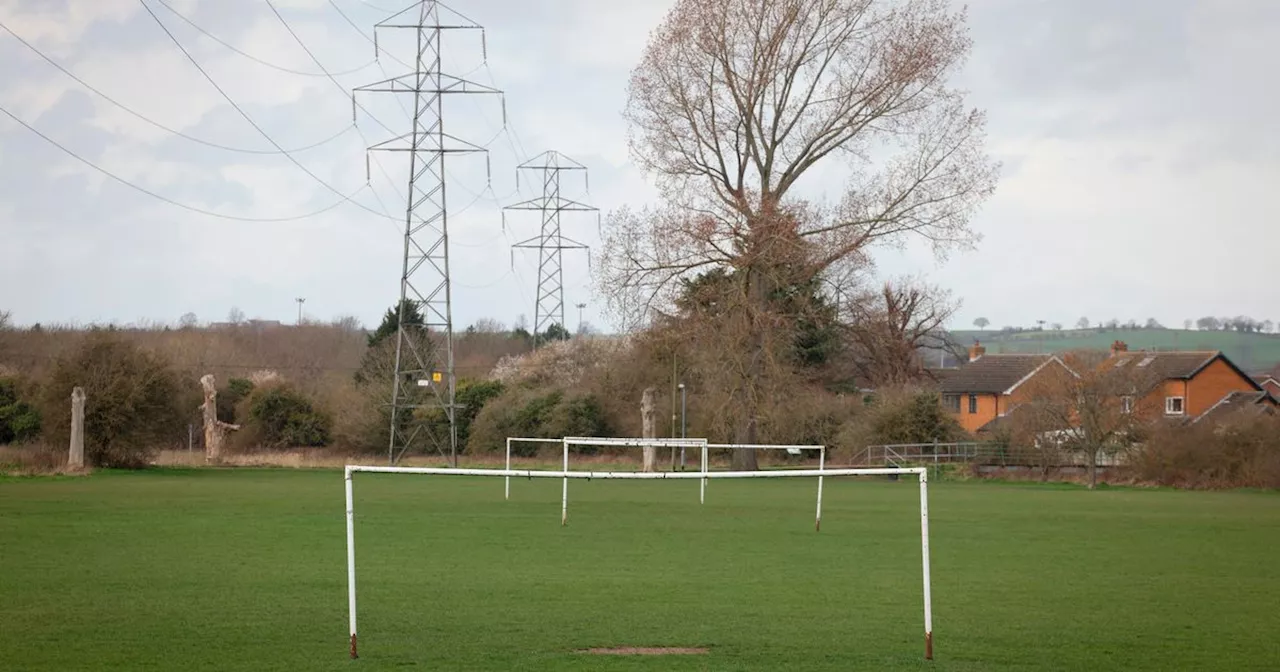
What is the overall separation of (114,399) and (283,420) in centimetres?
1940

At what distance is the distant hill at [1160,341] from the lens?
97.7 m

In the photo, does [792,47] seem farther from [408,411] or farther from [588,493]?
[408,411]

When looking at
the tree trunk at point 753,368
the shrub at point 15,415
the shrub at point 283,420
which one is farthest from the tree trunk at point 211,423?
the tree trunk at point 753,368

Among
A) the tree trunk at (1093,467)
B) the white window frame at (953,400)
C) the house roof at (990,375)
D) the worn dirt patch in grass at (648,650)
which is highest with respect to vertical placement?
the house roof at (990,375)

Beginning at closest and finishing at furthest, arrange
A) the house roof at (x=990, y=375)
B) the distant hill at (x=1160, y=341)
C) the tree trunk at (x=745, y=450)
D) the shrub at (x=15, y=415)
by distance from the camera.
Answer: the tree trunk at (x=745, y=450)
the shrub at (x=15, y=415)
the house roof at (x=990, y=375)
the distant hill at (x=1160, y=341)

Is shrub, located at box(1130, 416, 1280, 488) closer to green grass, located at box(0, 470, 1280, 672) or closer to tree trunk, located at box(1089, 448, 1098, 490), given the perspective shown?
tree trunk, located at box(1089, 448, 1098, 490)

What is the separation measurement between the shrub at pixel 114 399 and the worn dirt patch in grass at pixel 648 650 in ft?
116

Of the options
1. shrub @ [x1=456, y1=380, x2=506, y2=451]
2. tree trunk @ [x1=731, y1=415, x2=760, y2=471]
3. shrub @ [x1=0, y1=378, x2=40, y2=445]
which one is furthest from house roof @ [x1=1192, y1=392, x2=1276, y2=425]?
shrub @ [x1=0, y1=378, x2=40, y2=445]

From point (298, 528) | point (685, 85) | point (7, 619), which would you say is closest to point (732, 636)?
point (7, 619)

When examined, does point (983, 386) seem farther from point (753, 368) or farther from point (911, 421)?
point (753, 368)

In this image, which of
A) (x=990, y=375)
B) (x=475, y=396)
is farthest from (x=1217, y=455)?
(x=990, y=375)

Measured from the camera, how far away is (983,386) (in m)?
79.8

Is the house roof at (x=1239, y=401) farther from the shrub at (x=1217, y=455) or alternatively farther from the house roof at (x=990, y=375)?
the house roof at (x=990, y=375)

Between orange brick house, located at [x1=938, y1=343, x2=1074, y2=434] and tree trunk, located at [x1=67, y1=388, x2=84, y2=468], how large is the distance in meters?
50.5
